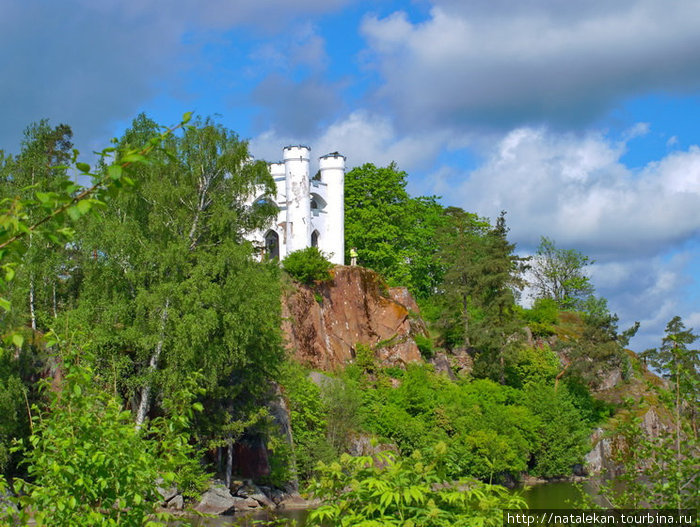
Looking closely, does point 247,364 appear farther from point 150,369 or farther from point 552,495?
point 552,495

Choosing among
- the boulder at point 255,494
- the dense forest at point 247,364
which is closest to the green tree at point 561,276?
the dense forest at point 247,364

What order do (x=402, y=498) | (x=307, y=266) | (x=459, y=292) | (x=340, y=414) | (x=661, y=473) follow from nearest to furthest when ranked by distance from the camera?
1. (x=402, y=498)
2. (x=661, y=473)
3. (x=340, y=414)
4. (x=307, y=266)
5. (x=459, y=292)

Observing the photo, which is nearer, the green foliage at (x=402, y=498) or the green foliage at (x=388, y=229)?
the green foliage at (x=402, y=498)

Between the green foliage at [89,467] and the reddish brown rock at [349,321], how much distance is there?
29481 mm

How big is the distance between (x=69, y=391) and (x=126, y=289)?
1915cm

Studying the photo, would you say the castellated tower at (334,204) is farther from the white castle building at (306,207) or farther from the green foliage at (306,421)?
the green foliage at (306,421)

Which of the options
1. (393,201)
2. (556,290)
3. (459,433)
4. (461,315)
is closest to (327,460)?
(459,433)

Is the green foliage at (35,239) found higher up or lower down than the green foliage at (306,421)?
higher up

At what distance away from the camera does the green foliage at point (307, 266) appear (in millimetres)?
37000

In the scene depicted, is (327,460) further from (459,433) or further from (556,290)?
(556,290)

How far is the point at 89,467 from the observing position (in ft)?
16.9

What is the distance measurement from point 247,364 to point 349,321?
13631 mm

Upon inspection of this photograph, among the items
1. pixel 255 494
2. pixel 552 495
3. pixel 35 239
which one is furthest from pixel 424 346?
pixel 35 239

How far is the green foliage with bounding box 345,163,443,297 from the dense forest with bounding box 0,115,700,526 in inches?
5.4
